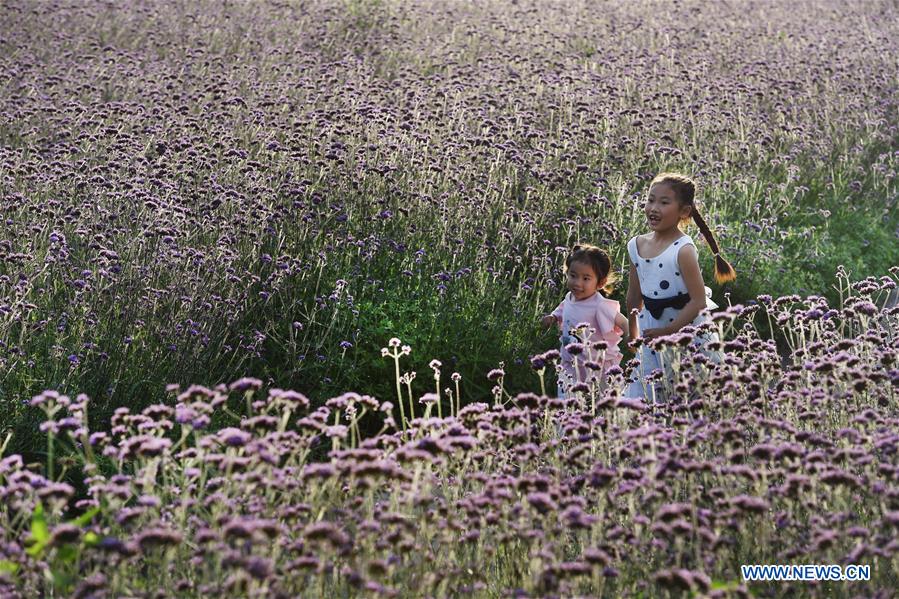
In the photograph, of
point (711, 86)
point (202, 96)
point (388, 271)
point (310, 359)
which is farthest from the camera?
point (711, 86)

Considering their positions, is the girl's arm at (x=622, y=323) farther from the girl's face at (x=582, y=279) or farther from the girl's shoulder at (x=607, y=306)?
the girl's face at (x=582, y=279)

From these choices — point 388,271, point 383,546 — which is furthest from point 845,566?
point 388,271

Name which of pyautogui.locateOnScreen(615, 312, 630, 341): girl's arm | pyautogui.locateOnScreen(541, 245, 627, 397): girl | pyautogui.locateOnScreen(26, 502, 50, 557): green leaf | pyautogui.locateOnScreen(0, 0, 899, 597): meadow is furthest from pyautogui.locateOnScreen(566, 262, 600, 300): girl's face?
pyautogui.locateOnScreen(26, 502, 50, 557): green leaf

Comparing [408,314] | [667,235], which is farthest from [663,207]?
[408,314]

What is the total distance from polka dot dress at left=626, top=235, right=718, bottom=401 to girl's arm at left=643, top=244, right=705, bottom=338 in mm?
34

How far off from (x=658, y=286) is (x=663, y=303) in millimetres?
93

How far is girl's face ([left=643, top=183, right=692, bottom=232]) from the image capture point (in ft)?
19.2

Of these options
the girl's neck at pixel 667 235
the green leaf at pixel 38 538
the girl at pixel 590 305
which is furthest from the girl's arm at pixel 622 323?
the green leaf at pixel 38 538

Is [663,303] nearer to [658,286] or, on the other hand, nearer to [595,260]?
[658,286]

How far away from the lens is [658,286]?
593 cm

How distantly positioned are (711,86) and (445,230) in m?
6.37

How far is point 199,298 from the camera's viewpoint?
5680mm

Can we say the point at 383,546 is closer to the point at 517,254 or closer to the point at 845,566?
the point at 845,566

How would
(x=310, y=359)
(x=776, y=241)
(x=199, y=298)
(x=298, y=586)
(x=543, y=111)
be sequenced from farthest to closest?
(x=543, y=111) < (x=776, y=241) < (x=310, y=359) < (x=199, y=298) < (x=298, y=586)
